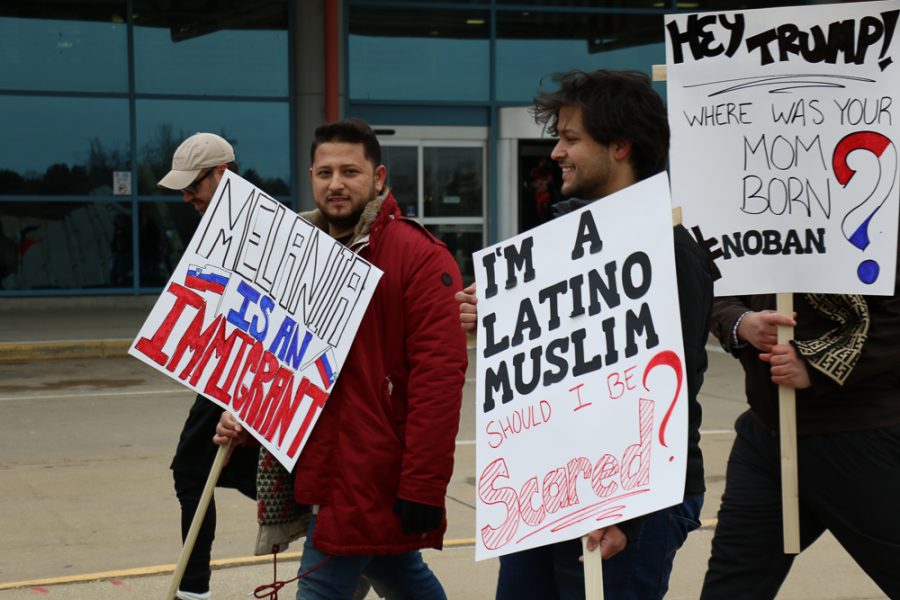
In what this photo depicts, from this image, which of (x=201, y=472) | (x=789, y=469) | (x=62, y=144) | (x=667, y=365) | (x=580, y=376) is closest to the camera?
(x=667, y=365)

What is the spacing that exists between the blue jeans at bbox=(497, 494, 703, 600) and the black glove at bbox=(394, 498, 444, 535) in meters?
0.49

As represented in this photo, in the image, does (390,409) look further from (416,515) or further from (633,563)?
(633,563)

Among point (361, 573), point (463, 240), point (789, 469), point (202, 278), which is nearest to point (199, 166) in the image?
point (202, 278)

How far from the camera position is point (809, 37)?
374 cm

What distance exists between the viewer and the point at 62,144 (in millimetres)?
16844

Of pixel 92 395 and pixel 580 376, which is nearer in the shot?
pixel 580 376

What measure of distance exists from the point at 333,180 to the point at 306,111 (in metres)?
14.5

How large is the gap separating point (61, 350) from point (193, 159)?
969cm

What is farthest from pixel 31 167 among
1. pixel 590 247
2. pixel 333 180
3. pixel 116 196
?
pixel 590 247

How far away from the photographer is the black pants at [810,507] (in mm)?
3494

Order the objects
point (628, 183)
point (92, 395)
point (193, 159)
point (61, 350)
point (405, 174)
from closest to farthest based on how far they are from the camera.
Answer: point (628, 183) < point (193, 159) < point (92, 395) < point (61, 350) < point (405, 174)

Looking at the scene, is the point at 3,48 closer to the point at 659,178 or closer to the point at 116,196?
the point at 116,196

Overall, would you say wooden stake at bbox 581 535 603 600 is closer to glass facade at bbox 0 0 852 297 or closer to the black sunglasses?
the black sunglasses

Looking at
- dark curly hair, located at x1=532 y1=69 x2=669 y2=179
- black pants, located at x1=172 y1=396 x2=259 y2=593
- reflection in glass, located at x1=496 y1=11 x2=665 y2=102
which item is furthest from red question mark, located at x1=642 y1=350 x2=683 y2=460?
reflection in glass, located at x1=496 y1=11 x2=665 y2=102
